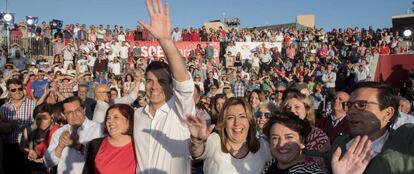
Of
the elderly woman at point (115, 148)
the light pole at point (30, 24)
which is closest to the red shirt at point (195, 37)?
the light pole at point (30, 24)

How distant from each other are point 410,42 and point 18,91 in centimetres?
1782

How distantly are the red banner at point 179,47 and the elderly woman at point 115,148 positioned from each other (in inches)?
645

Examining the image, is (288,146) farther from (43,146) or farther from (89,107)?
(89,107)

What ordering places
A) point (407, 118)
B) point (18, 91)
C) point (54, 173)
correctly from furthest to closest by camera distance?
point (18, 91)
point (407, 118)
point (54, 173)

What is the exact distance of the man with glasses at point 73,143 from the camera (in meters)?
4.02

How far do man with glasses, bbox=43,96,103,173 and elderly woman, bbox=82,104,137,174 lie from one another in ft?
1.20

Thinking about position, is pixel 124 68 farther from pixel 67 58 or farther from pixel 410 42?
pixel 410 42

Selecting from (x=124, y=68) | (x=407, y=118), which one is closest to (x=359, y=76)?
(x=124, y=68)

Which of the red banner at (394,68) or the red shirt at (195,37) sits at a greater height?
the red shirt at (195,37)

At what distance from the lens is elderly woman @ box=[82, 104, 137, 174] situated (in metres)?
3.57

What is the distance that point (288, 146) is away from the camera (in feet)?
10.0

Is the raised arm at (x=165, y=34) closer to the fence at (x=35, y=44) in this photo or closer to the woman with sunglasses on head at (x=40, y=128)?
the woman with sunglasses on head at (x=40, y=128)

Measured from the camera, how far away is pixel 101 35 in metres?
21.2

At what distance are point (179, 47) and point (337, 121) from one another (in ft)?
53.3
